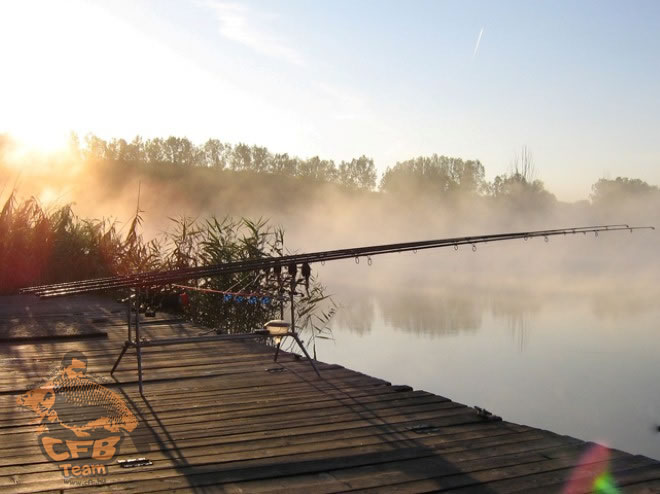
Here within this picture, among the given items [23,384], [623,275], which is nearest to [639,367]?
[23,384]

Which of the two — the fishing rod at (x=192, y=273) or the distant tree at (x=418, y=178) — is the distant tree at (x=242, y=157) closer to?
the distant tree at (x=418, y=178)

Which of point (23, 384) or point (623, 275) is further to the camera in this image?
point (623, 275)

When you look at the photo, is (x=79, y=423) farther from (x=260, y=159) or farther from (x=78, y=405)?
(x=260, y=159)

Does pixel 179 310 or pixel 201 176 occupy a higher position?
pixel 201 176

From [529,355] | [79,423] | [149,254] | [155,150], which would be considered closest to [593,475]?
[79,423]

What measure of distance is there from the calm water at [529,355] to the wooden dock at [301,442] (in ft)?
13.9

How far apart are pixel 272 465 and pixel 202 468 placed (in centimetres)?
32

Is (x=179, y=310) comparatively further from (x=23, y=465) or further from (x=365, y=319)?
(x=365, y=319)

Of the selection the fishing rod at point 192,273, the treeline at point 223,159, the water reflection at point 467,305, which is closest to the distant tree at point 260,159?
the treeline at point 223,159

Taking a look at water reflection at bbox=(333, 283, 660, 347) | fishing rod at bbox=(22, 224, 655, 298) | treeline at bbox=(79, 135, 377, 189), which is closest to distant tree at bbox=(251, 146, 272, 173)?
treeline at bbox=(79, 135, 377, 189)

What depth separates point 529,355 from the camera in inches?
494

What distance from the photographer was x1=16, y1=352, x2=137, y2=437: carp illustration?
3.97 meters

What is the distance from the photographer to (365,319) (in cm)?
1734

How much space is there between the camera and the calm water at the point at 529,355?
8.76 metres
